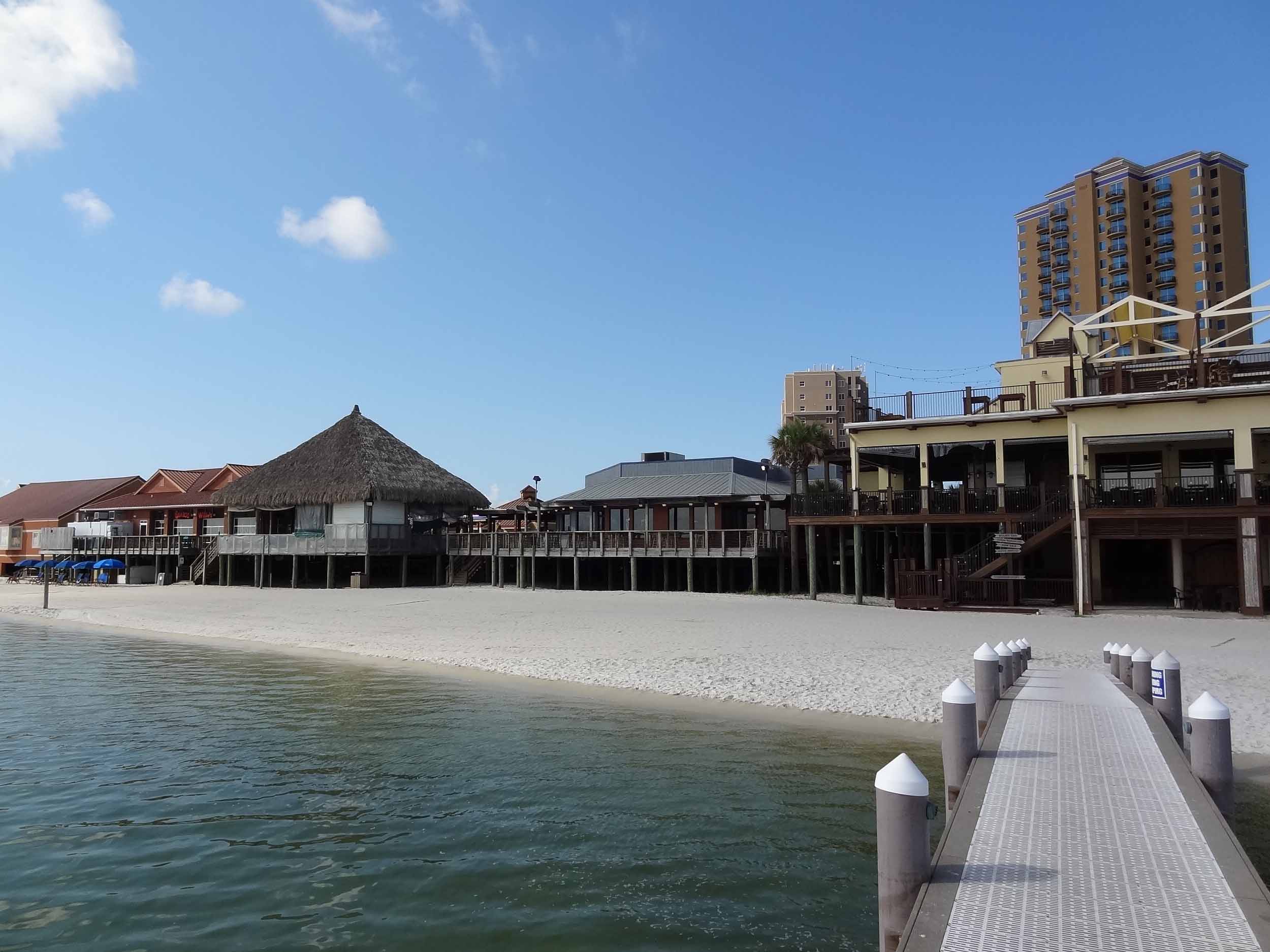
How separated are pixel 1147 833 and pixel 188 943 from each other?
6416 millimetres

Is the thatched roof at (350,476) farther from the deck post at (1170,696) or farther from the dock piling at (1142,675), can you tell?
the deck post at (1170,696)

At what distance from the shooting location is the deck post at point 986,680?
964 cm

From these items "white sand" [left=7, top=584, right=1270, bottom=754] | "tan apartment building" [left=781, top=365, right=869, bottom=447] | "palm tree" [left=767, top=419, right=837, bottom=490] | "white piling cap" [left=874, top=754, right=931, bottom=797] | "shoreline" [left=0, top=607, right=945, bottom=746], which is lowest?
"shoreline" [left=0, top=607, right=945, bottom=746]

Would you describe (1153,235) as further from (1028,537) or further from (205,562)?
(205,562)

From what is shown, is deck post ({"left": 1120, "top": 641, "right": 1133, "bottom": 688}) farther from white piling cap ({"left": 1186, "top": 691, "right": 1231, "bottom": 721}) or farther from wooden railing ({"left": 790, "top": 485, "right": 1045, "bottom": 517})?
wooden railing ({"left": 790, "top": 485, "right": 1045, "bottom": 517})

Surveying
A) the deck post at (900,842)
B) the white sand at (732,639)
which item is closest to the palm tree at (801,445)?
the white sand at (732,639)

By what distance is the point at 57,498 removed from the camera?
64188mm

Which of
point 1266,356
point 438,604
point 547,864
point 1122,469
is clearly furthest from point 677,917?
point 1266,356

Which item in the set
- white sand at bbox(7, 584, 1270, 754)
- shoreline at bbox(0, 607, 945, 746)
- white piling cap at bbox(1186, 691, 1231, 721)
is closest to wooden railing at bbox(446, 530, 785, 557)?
white sand at bbox(7, 584, 1270, 754)

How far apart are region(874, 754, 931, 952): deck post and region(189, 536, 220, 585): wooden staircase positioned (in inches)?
1836

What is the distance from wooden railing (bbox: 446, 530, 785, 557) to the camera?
3488 centimetres

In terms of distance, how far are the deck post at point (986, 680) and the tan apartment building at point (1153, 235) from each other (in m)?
90.0

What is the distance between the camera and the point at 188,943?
6.07 metres

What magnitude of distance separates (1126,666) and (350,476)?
37351 mm
